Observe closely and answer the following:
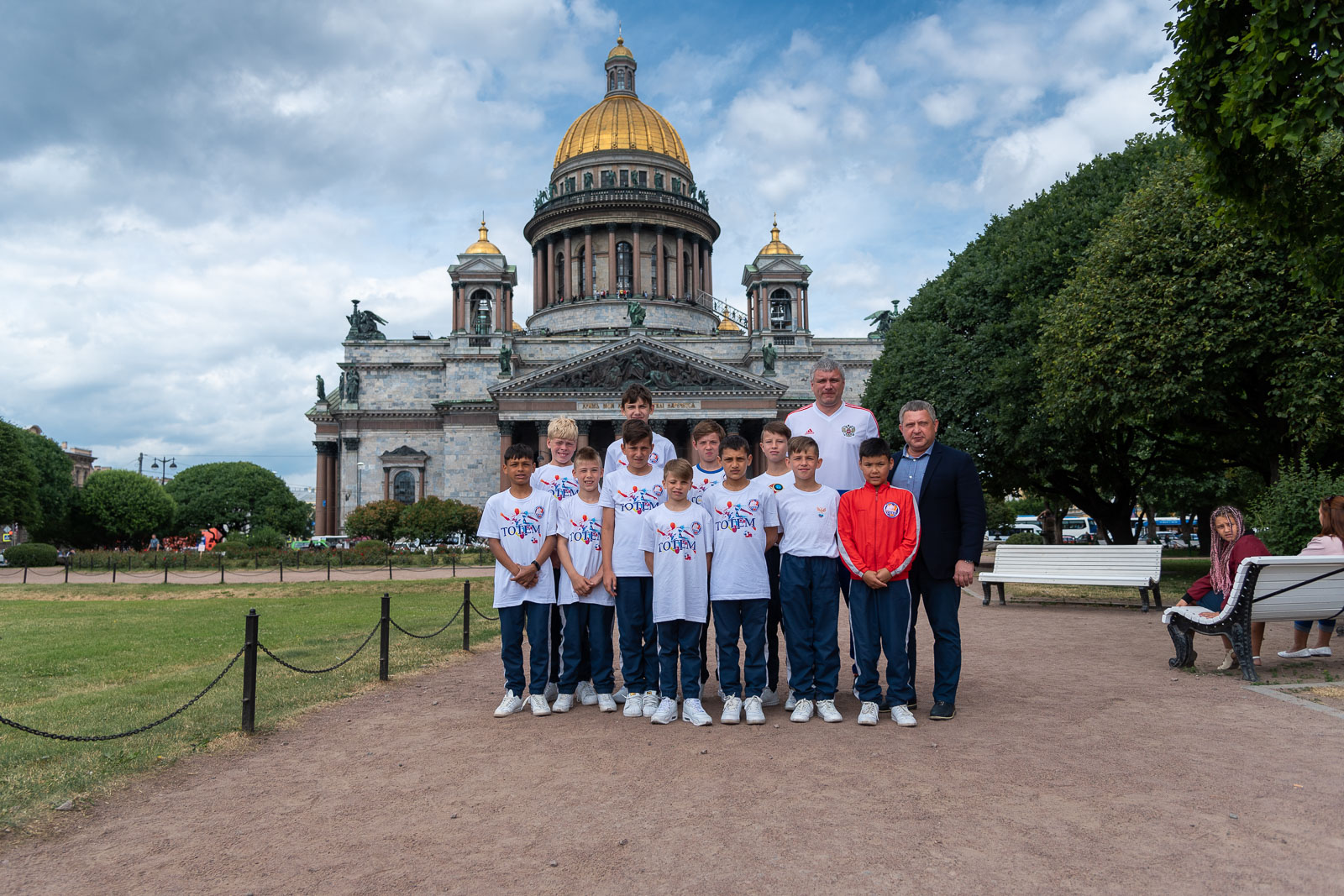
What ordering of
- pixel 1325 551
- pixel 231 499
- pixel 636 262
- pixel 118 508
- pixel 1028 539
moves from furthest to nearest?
pixel 231 499
pixel 118 508
pixel 636 262
pixel 1028 539
pixel 1325 551

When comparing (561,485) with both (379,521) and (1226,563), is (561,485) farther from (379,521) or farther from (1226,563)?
(379,521)

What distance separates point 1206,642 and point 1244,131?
6.32m

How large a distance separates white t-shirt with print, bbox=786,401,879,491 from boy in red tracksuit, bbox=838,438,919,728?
32.0 inches

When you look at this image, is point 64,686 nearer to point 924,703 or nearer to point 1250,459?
point 924,703

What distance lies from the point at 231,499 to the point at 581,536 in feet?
245

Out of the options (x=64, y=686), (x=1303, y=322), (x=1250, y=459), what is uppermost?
(x=1303, y=322)

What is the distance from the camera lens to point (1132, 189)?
23.8 meters

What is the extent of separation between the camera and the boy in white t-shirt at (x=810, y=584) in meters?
6.91

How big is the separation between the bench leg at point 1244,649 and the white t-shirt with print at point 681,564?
5.43 m

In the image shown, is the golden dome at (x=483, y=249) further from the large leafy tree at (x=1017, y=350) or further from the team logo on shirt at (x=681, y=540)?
the team logo on shirt at (x=681, y=540)

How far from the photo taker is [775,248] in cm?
6412

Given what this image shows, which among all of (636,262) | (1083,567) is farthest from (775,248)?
(1083,567)

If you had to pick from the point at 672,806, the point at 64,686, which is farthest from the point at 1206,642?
the point at 64,686

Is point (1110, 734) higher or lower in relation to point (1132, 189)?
lower
